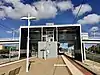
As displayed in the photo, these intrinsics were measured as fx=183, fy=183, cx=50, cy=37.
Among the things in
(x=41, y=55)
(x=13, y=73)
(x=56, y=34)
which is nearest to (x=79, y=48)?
(x=56, y=34)

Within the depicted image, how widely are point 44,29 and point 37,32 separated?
5288 mm

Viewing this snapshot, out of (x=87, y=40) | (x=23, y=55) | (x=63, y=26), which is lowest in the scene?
(x=23, y=55)

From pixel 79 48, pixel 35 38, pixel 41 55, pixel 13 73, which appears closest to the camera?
pixel 13 73

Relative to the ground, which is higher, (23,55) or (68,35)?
(68,35)

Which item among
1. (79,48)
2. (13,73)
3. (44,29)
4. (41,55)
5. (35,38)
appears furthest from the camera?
(35,38)

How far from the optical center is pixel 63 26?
64.6 m

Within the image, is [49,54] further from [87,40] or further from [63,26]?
[87,40]

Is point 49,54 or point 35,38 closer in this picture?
point 49,54

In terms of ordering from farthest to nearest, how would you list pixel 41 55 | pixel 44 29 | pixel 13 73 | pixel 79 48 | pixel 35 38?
1. pixel 35 38
2. pixel 44 29
3. pixel 79 48
4. pixel 41 55
5. pixel 13 73

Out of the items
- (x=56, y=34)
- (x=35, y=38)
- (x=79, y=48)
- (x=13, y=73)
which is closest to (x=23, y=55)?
(x=35, y=38)

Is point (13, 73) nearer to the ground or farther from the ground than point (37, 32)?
nearer to the ground

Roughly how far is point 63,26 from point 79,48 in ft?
31.2

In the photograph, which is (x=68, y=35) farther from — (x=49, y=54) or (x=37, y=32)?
(x=49, y=54)

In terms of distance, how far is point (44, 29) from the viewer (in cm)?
6794
